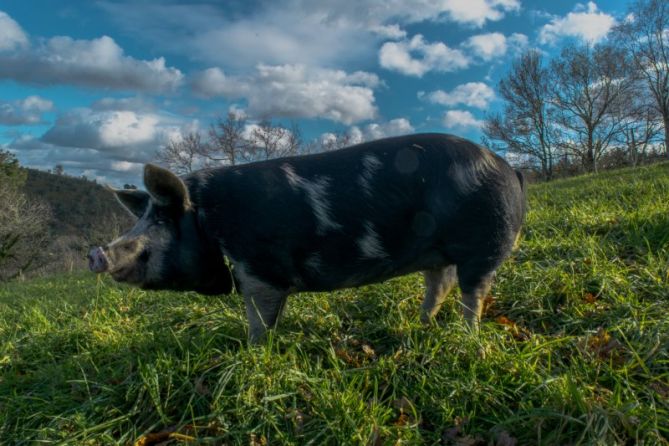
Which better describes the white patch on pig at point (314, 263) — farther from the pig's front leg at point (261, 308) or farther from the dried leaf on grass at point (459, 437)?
the dried leaf on grass at point (459, 437)

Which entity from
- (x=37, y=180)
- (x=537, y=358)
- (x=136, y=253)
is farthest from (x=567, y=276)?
(x=37, y=180)

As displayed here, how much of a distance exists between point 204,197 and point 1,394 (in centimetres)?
196

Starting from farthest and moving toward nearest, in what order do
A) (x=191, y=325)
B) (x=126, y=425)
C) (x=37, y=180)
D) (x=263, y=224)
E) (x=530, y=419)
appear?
(x=37, y=180), (x=191, y=325), (x=263, y=224), (x=126, y=425), (x=530, y=419)

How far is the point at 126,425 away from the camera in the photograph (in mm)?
2570

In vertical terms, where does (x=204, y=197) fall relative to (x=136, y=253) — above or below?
above

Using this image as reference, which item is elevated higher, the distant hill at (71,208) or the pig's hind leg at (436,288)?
the distant hill at (71,208)

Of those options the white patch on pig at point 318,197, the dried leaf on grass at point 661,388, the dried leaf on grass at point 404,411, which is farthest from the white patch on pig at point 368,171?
the dried leaf on grass at point 661,388

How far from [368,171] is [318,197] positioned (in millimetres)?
359

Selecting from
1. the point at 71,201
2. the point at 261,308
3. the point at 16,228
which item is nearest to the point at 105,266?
the point at 261,308

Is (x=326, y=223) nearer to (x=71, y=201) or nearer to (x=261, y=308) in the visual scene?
(x=261, y=308)

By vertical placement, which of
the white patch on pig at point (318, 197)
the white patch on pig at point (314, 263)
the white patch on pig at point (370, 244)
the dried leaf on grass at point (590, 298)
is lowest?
the dried leaf on grass at point (590, 298)

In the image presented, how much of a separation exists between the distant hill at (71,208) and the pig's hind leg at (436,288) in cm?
4064

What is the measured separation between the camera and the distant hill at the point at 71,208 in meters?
43.2

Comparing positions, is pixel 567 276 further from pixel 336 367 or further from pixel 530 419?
pixel 336 367
